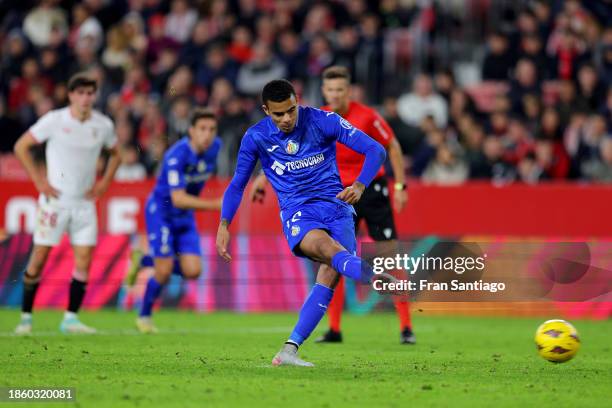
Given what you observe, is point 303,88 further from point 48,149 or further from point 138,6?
point 48,149

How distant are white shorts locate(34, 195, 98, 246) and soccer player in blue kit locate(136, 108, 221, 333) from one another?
0.82m

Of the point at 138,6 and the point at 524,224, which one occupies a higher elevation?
the point at 138,6

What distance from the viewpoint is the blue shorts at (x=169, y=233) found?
14.0m

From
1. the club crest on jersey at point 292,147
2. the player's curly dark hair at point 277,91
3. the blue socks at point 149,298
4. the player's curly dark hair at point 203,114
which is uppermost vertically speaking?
the player's curly dark hair at point 203,114

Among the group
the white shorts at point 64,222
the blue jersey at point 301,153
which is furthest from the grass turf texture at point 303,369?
the blue jersey at point 301,153

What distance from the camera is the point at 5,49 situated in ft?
77.3

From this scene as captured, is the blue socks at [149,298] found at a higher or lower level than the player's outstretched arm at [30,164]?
lower

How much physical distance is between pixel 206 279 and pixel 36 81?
6.61 m

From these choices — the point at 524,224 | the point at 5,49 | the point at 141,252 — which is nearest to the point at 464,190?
the point at 524,224

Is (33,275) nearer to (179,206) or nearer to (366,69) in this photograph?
(179,206)

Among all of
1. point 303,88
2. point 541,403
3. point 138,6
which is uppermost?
point 138,6

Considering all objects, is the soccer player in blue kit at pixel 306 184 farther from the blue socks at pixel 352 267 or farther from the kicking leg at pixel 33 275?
the kicking leg at pixel 33 275

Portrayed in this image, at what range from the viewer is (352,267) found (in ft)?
28.8

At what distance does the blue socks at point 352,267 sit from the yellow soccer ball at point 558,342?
1.90m
